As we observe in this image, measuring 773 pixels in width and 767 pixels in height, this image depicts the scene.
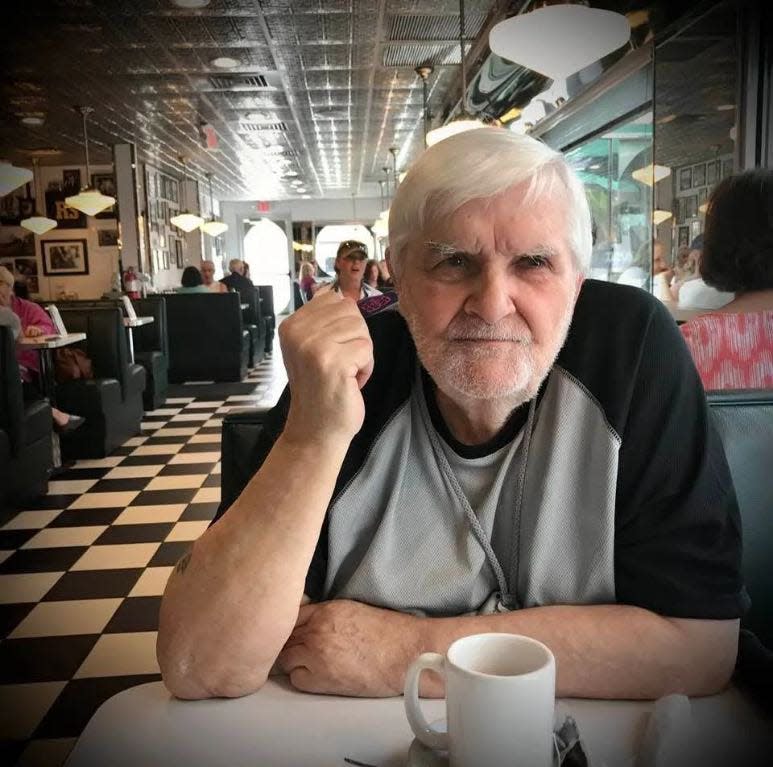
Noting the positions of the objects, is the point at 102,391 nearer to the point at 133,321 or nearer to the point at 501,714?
the point at 133,321

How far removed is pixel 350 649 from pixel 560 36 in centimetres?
384

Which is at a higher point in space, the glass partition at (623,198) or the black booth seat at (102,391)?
the glass partition at (623,198)

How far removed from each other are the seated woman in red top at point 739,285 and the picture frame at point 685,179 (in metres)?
1.58

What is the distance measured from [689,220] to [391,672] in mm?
3266

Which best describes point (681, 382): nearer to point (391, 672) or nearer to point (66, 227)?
point (391, 672)

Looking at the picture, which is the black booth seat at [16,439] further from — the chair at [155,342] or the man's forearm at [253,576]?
the man's forearm at [253,576]

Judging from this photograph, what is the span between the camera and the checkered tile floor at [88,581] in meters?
2.16

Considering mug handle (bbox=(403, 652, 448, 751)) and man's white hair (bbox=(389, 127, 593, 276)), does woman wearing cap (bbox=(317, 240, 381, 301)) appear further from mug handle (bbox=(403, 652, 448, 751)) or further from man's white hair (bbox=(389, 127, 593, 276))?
mug handle (bbox=(403, 652, 448, 751))

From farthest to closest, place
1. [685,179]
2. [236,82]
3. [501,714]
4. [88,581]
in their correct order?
[236,82]
[685,179]
[88,581]
[501,714]

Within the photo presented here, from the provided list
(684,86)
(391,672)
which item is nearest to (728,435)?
(391,672)

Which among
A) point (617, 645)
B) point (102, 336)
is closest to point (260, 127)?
point (102, 336)

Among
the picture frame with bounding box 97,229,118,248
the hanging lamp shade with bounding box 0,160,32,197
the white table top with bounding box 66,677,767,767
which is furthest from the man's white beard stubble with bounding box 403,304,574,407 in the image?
the picture frame with bounding box 97,229,118,248

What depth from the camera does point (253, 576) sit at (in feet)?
3.01

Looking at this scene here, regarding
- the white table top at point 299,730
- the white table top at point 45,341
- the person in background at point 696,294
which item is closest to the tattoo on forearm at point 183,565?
the white table top at point 299,730
